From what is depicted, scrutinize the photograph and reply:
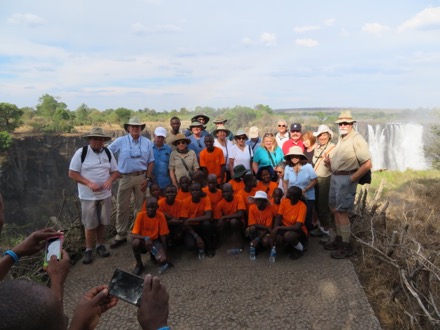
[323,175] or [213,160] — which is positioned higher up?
[213,160]

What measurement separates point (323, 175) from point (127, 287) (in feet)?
15.7

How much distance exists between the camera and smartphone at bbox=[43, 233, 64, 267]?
2061 mm

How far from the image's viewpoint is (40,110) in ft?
138

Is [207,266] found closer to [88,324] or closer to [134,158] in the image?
[134,158]

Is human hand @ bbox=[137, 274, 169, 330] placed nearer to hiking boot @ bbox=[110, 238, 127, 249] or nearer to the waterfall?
hiking boot @ bbox=[110, 238, 127, 249]

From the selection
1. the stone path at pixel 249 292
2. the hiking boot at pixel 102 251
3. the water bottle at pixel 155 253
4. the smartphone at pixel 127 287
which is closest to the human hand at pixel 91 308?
the smartphone at pixel 127 287

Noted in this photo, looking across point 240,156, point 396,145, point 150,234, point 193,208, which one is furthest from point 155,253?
point 396,145

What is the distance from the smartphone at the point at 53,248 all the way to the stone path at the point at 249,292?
200 cm

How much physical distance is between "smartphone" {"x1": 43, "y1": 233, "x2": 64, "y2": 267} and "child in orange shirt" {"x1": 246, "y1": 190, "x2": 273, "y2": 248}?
11.1ft

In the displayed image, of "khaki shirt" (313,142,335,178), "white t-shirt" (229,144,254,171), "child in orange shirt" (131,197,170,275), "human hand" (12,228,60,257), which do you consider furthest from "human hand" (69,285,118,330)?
"khaki shirt" (313,142,335,178)

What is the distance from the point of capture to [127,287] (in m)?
1.61

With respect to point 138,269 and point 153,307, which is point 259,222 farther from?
point 153,307

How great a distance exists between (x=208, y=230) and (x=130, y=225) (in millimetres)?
2071

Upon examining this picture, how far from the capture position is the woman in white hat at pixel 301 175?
215 inches
